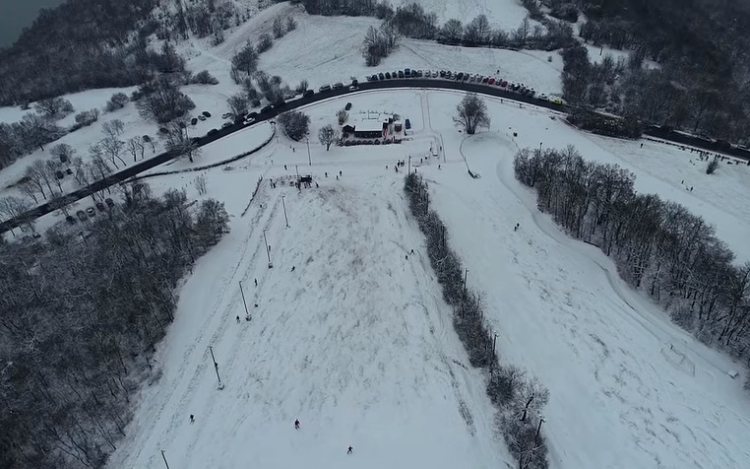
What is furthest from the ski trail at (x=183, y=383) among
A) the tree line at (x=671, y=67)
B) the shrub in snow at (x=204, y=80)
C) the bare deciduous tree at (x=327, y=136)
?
the tree line at (x=671, y=67)

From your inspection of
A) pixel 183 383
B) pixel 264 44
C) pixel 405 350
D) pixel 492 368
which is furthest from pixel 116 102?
pixel 492 368

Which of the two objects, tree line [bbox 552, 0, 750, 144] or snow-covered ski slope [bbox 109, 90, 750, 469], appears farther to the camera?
tree line [bbox 552, 0, 750, 144]

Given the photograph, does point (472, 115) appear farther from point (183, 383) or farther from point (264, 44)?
point (264, 44)

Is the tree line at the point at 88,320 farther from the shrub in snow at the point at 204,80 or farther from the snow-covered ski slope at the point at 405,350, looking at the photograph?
the shrub in snow at the point at 204,80

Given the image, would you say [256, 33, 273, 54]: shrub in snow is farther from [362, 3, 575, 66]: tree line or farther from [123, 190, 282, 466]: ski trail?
[123, 190, 282, 466]: ski trail

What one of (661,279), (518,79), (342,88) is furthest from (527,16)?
(661,279)

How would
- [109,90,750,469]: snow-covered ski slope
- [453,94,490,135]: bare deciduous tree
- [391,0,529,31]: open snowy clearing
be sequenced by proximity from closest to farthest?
1. [109,90,750,469]: snow-covered ski slope
2. [453,94,490,135]: bare deciduous tree
3. [391,0,529,31]: open snowy clearing

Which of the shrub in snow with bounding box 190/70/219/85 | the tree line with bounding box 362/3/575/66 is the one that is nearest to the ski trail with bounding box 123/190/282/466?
the shrub in snow with bounding box 190/70/219/85
